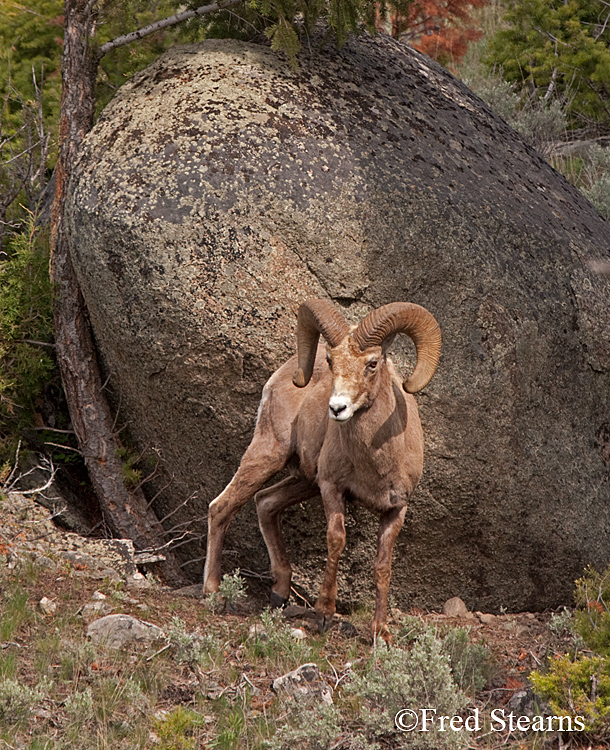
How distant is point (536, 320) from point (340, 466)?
221 cm

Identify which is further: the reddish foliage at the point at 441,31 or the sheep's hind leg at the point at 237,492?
the reddish foliage at the point at 441,31

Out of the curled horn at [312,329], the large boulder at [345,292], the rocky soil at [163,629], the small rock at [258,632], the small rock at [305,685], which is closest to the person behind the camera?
the small rock at [305,685]

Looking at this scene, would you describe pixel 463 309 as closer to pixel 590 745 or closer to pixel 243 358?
pixel 243 358

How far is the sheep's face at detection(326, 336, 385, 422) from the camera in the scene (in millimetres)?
5441

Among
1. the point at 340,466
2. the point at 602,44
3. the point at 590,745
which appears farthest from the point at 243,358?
the point at 602,44

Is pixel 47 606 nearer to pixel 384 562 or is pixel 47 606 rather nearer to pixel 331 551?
pixel 331 551

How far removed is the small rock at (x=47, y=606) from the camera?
237 inches

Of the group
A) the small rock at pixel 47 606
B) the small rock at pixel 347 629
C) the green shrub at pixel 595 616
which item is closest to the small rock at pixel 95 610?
the small rock at pixel 47 606

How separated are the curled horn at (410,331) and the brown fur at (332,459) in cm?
10

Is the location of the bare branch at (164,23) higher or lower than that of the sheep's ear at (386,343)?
higher

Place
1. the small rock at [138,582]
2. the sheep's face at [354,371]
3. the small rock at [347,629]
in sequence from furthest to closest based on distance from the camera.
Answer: the small rock at [138,582] → the small rock at [347,629] → the sheep's face at [354,371]

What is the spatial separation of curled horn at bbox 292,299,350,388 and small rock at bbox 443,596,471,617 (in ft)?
7.72

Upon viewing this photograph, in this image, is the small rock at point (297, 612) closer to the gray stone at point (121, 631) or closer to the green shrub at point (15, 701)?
the gray stone at point (121, 631)

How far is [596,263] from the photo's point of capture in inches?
301
